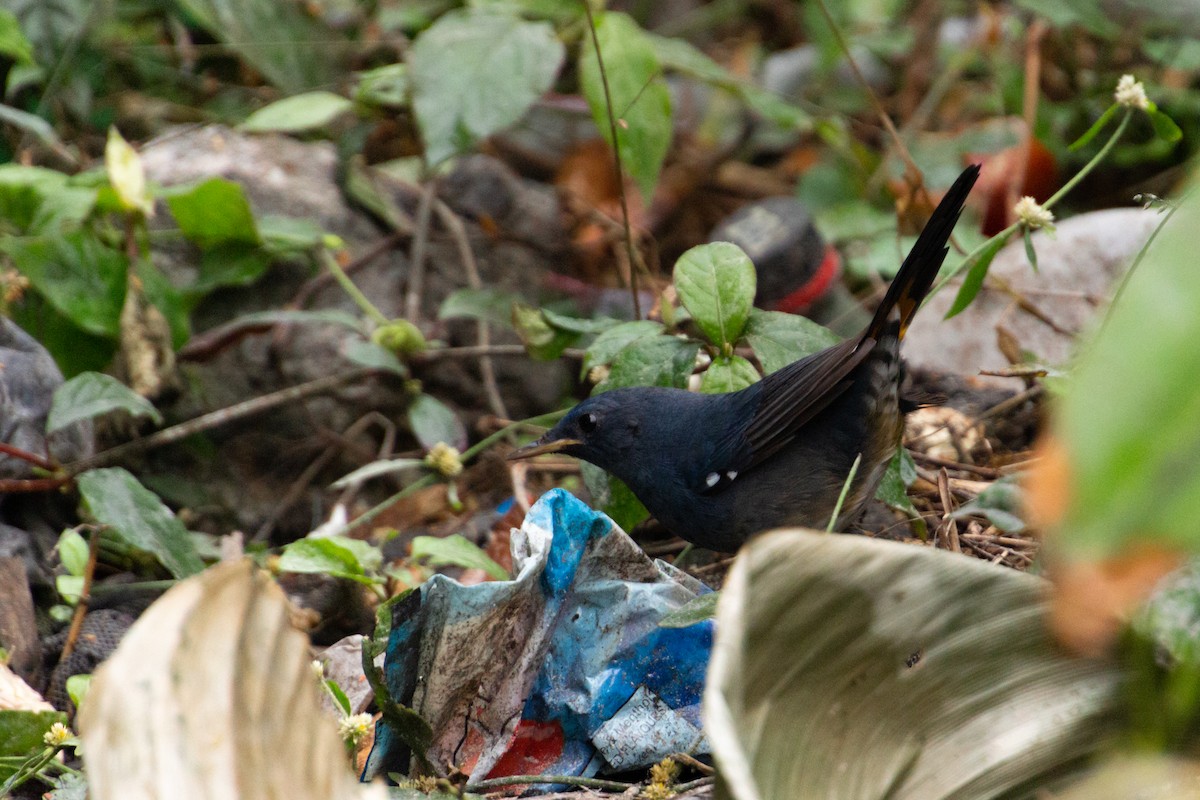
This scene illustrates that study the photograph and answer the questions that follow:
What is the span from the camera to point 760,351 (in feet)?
10.1

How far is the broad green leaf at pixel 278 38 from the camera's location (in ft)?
15.7

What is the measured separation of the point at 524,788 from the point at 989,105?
194 inches

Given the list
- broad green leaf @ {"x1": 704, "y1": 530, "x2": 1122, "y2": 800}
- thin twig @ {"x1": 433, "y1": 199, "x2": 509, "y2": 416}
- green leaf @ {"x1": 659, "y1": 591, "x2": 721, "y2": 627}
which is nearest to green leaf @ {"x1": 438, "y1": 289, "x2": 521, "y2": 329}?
thin twig @ {"x1": 433, "y1": 199, "x2": 509, "y2": 416}

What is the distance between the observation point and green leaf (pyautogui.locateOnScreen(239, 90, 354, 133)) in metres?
4.29

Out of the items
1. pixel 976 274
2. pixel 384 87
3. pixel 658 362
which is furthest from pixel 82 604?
pixel 384 87

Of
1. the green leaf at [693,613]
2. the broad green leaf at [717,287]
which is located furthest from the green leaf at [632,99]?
the green leaf at [693,613]

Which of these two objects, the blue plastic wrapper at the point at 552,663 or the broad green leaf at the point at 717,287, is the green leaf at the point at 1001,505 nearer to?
the blue plastic wrapper at the point at 552,663

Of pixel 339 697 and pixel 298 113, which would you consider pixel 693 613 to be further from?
pixel 298 113

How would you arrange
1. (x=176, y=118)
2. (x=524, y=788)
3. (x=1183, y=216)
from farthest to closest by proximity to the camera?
(x=176, y=118) < (x=524, y=788) < (x=1183, y=216)

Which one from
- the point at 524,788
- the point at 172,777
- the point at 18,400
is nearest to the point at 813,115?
the point at 18,400

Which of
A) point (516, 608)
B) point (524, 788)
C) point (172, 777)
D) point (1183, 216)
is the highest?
point (1183, 216)

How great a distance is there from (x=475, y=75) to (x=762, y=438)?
1.55 meters

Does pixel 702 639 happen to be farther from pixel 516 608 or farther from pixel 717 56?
pixel 717 56

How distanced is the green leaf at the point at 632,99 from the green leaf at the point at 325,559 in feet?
5.05
